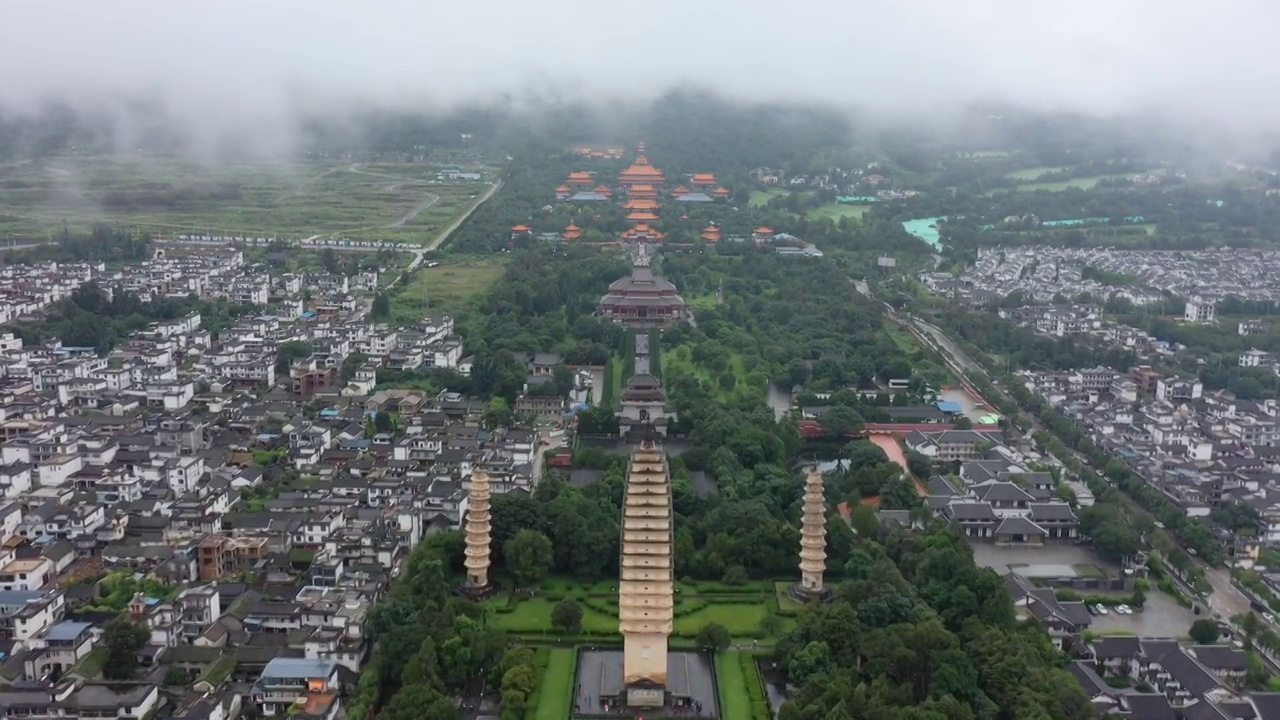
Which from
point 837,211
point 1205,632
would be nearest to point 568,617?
point 1205,632

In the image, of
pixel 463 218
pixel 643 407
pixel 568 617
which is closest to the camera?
pixel 568 617

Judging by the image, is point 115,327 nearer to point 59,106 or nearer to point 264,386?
point 264,386

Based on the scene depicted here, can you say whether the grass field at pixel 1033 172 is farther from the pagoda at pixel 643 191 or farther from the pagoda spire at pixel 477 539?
the pagoda spire at pixel 477 539

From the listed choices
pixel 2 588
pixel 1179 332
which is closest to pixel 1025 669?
pixel 2 588

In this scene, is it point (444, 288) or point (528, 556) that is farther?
point (444, 288)

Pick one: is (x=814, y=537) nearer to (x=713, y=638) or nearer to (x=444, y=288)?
(x=713, y=638)
